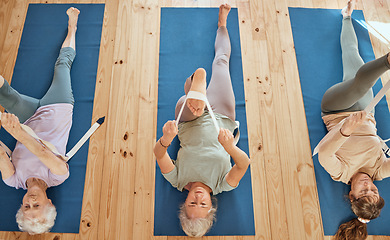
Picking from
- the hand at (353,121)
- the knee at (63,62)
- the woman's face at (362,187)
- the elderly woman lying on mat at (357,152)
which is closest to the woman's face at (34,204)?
the knee at (63,62)

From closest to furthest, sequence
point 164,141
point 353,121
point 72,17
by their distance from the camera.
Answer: point 353,121
point 164,141
point 72,17

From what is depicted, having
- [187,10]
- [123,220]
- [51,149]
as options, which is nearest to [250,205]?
[123,220]

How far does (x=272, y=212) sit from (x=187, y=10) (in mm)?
1942

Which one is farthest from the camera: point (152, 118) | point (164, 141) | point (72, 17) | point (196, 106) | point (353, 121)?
point (72, 17)

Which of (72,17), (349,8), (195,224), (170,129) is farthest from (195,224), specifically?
(349,8)

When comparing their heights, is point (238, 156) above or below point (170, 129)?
below

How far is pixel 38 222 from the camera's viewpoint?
2174 millimetres

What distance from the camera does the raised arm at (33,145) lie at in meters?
2.07

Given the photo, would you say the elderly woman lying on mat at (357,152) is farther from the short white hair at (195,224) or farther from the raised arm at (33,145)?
the raised arm at (33,145)

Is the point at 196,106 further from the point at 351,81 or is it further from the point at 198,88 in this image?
the point at 351,81

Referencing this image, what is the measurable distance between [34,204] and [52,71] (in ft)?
3.92

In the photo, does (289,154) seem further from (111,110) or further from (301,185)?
(111,110)

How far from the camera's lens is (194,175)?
2.27 m

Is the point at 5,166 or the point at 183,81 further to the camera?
the point at 183,81
